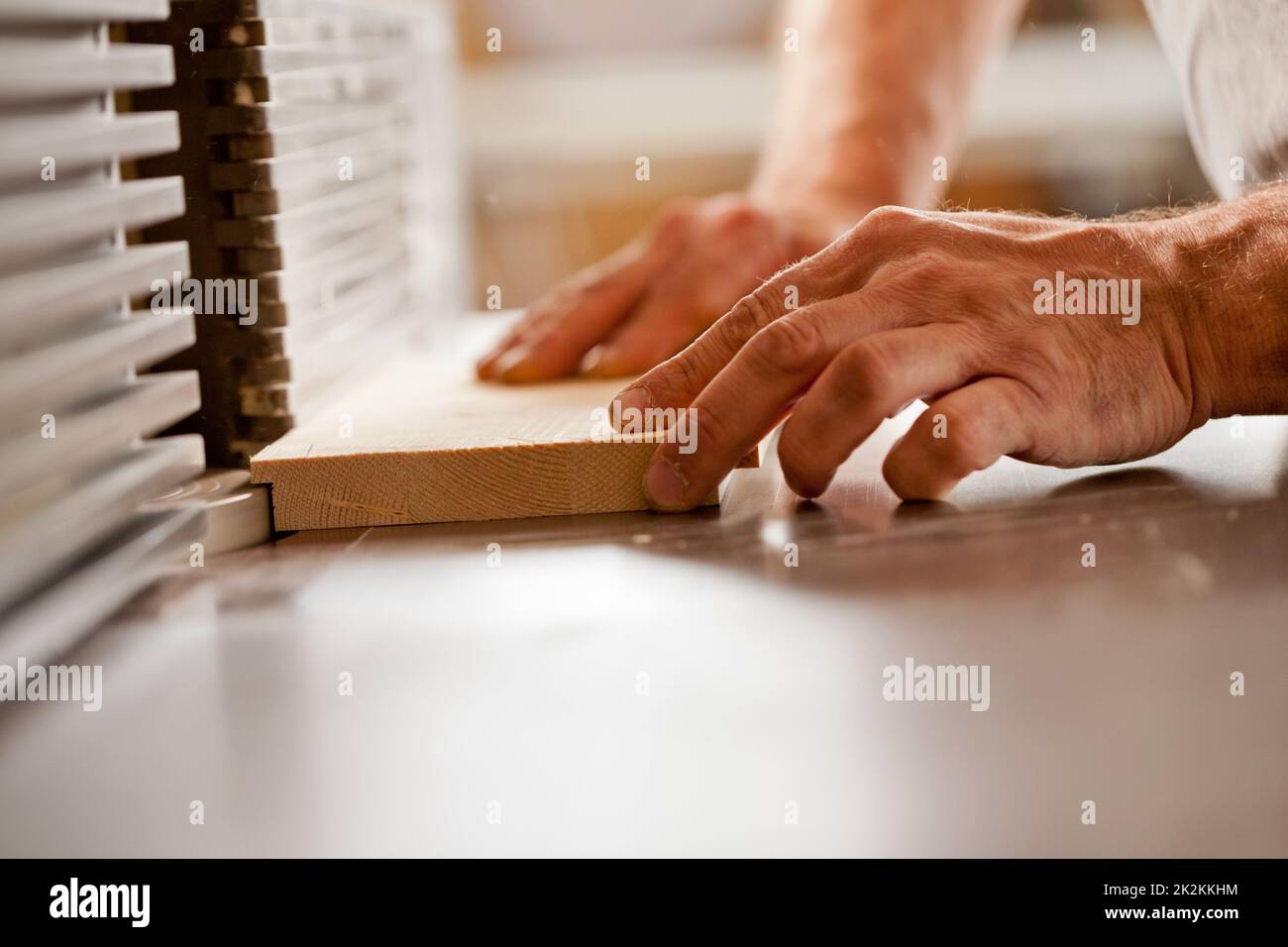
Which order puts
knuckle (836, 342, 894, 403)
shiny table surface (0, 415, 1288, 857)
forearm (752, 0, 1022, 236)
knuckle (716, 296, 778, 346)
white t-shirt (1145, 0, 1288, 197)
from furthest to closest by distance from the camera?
forearm (752, 0, 1022, 236), white t-shirt (1145, 0, 1288, 197), knuckle (716, 296, 778, 346), knuckle (836, 342, 894, 403), shiny table surface (0, 415, 1288, 857)

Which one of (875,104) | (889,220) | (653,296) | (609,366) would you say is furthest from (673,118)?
(889,220)

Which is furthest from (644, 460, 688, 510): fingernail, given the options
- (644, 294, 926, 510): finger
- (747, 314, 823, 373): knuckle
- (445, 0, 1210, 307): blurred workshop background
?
(445, 0, 1210, 307): blurred workshop background

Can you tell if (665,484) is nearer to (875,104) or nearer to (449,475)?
(449,475)

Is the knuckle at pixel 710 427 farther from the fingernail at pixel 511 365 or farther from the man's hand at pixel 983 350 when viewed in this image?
the fingernail at pixel 511 365

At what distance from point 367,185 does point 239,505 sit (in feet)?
2.27

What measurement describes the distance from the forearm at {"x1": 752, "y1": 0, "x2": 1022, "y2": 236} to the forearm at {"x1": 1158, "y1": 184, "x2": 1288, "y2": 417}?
71 cm

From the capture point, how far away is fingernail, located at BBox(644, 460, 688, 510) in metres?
0.98

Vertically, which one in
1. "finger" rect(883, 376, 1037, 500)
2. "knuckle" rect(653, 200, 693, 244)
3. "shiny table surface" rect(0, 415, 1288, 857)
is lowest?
"shiny table surface" rect(0, 415, 1288, 857)

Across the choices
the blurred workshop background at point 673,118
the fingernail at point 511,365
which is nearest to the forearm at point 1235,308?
the fingernail at point 511,365

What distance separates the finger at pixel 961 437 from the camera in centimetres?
94

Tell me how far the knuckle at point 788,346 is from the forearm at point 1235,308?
0.31m

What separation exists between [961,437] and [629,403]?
0.26 m

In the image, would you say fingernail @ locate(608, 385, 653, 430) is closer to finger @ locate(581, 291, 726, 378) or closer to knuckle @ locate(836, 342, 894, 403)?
knuckle @ locate(836, 342, 894, 403)
